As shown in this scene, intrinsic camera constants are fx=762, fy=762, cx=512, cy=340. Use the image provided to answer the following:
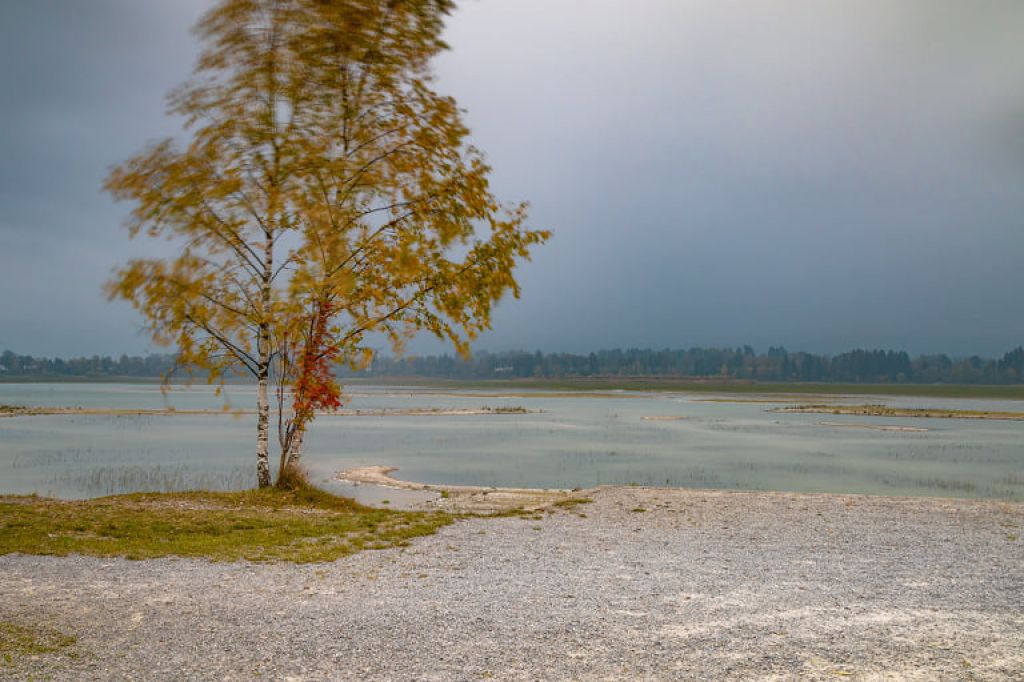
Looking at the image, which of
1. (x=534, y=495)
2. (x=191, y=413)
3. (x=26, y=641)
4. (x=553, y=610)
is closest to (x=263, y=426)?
(x=534, y=495)

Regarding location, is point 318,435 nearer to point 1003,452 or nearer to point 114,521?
point 114,521

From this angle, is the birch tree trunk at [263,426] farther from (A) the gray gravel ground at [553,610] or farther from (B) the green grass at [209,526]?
(A) the gray gravel ground at [553,610]

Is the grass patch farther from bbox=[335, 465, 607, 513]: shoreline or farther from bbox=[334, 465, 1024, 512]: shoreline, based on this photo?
bbox=[334, 465, 1024, 512]: shoreline

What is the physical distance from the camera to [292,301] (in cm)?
1905

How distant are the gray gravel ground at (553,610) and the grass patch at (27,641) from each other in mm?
231

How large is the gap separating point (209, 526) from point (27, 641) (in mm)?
7135

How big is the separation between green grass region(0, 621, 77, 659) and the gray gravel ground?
0.23 metres

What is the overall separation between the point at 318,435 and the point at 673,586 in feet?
139

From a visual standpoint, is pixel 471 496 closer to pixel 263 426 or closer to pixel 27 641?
pixel 263 426

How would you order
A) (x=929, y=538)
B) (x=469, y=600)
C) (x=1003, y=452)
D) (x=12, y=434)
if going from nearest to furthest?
(x=469, y=600), (x=929, y=538), (x=1003, y=452), (x=12, y=434)

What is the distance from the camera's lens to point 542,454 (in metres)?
39.4

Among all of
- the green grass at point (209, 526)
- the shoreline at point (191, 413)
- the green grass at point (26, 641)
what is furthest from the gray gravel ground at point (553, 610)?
the shoreline at point (191, 413)

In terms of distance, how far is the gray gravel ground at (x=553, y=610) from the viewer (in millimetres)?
7809

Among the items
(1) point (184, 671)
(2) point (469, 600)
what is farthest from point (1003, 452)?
(1) point (184, 671)
